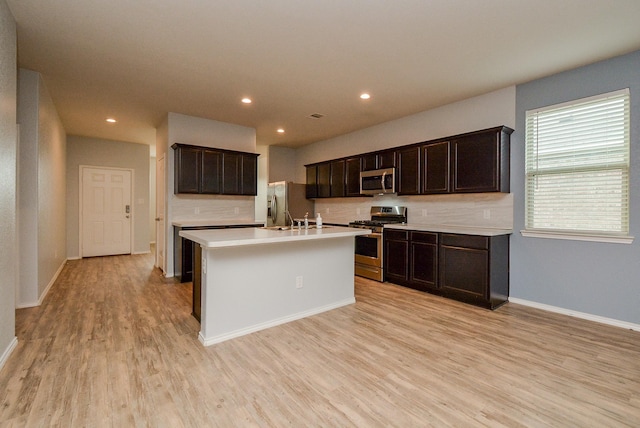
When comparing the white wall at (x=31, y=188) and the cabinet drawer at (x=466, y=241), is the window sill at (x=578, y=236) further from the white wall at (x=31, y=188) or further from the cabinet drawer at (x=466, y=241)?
the white wall at (x=31, y=188)

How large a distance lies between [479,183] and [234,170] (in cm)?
376

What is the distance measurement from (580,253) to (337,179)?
12.4ft

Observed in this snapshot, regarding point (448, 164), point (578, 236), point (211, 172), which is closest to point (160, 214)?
point (211, 172)

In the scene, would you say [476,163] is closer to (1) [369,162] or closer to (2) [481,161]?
(2) [481,161]

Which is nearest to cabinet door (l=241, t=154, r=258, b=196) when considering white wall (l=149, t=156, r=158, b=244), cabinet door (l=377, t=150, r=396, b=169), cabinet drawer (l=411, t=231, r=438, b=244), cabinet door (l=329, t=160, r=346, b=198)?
cabinet door (l=329, t=160, r=346, b=198)

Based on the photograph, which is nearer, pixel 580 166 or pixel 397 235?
pixel 580 166

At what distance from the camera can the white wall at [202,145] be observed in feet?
16.0

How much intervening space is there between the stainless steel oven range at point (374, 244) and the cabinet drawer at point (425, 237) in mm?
571

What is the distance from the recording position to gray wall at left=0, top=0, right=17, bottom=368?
2189 mm

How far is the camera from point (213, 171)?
5.04 m

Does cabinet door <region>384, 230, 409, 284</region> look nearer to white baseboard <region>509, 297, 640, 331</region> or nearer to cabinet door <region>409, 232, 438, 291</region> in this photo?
cabinet door <region>409, 232, 438, 291</region>

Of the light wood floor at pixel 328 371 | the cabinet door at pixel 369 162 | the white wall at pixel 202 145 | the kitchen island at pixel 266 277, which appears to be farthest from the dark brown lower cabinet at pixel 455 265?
the white wall at pixel 202 145

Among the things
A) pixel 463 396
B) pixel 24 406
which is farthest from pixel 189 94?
pixel 463 396

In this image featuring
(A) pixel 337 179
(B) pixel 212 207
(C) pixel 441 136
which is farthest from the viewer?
(A) pixel 337 179
